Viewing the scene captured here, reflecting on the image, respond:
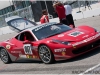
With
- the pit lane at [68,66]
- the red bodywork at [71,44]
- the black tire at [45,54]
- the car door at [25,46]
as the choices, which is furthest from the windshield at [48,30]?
the pit lane at [68,66]

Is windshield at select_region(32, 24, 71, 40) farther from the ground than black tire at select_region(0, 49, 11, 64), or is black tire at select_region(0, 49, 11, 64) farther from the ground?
windshield at select_region(32, 24, 71, 40)

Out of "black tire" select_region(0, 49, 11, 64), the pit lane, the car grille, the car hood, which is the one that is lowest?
"black tire" select_region(0, 49, 11, 64)

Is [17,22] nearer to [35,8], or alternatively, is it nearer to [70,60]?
[70,60]

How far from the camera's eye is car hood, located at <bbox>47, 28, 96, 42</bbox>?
27.1 feet

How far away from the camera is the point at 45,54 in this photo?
841cm

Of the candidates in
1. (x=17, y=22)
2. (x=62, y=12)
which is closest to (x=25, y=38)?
(x=62, y=12)

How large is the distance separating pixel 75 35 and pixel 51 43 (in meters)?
0.80

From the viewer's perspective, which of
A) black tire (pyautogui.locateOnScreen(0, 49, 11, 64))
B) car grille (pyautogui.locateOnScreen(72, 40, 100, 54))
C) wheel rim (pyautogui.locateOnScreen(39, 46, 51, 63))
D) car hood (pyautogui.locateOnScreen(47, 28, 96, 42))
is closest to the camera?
car grille (pyautogui.locateOnScreen(72, 40, 100, 54))

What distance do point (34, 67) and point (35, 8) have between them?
18721 mm

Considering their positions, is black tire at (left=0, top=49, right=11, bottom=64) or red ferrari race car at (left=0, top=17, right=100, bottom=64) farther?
black tire at (left=0, top=49, right=11, bottom=64)

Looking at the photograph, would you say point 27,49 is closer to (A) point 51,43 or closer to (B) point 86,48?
(A) point 51,43

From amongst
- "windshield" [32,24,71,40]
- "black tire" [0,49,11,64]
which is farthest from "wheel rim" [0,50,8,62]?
"windshield" [32,24,71,40]

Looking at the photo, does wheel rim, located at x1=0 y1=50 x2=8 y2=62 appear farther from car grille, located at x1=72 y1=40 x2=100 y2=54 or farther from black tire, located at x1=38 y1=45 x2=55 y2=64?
car grille, located at x1=72 y1=40 x2=100 y2=54

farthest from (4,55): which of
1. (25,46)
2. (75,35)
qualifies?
(75,35)
